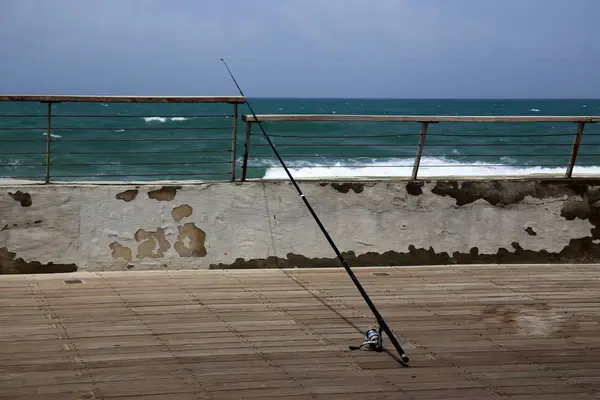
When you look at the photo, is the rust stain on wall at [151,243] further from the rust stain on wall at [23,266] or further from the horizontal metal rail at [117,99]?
the horizontal metal rail at [117,99]

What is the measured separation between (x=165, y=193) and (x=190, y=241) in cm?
39

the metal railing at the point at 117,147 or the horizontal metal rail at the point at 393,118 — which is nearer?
the horizontal metal rail at the point at 393,118

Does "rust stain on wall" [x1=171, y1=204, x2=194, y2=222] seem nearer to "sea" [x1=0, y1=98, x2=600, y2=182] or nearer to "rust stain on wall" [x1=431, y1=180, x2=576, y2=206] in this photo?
"rust stain on wall" [x1=431, y1=180, x2=576, y2=206]

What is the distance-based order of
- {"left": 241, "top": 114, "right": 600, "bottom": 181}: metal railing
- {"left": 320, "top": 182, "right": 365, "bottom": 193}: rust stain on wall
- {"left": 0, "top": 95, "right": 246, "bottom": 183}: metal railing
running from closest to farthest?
{"left": 320, "top": 182, "right": 365, "bottom": 193}: rust stain on wall < {"left": 0, "top": 95, "right": 246, "bottom": 183}: metal railing < {"left": 241, "top": 114, "right": 600, "bottom": 181}: metal railing

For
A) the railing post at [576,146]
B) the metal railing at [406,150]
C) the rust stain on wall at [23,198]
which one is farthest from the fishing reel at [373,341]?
the metal railing at [406,150]

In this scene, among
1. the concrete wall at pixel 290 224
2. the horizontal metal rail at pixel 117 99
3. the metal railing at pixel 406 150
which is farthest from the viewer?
the metal railing at pixel 406 150

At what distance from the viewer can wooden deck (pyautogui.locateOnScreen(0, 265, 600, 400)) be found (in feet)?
12.9

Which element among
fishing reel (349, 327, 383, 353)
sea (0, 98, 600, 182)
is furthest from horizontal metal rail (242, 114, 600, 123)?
sea (0, 98, 600, 182)

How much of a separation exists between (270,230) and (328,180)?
597 millimetres

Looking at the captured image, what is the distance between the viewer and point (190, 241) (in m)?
6.13

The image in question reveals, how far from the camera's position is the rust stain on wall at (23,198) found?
18.9 feet

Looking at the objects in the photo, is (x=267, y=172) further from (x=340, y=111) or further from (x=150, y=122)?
(x=340, y=111)

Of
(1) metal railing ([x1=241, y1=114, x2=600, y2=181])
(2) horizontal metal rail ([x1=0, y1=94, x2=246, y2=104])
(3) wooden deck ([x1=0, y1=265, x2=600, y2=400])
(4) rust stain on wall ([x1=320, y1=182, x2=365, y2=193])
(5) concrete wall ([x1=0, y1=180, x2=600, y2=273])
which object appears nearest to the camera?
(3) wooden deck ([x1=0, y1=265, x2=600, y2=400])

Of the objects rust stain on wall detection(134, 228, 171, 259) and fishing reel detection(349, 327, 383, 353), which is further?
rust stain on wall detection(134, 228, 171, 259)
